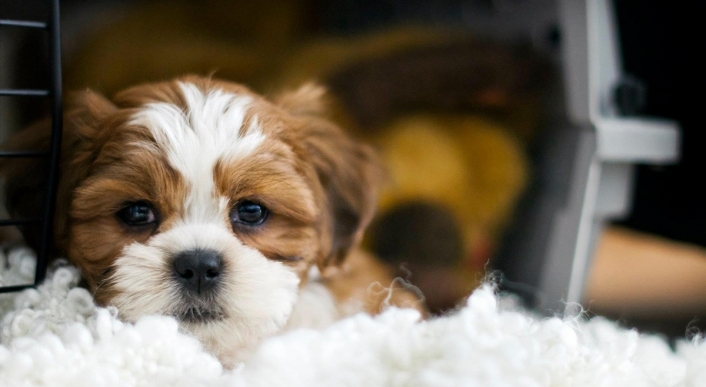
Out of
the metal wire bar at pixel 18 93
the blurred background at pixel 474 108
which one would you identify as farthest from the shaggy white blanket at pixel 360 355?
the blurred background at pixel 474 108

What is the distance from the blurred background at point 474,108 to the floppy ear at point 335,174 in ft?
1.47

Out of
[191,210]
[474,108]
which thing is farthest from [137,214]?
[474,108]

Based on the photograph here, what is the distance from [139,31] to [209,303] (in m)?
1.72

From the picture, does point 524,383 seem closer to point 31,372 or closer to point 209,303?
point 209,303

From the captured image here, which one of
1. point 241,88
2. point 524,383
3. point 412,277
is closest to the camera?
point 524,383

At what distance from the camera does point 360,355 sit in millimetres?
879

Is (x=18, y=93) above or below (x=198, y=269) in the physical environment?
above

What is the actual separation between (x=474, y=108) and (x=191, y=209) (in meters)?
1.40

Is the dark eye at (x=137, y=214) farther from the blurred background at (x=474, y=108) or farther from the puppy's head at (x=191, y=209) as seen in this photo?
the blurred background at (x=474, y=108)

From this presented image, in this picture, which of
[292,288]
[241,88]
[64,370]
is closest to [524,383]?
[292,288]

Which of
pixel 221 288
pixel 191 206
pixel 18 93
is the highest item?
pixel 18 93

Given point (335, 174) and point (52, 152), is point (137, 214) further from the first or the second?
point (335, 174)

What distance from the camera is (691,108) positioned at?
1.97 metres

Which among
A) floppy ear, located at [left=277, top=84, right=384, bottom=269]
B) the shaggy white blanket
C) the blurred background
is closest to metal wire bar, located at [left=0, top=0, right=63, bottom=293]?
the shaggy white blanket
